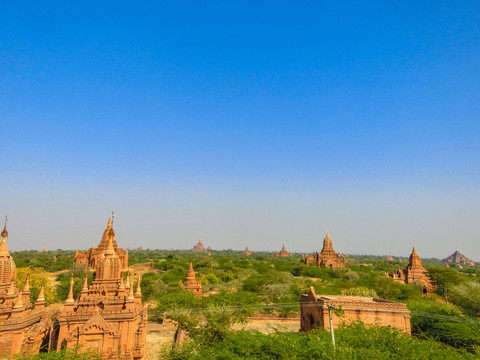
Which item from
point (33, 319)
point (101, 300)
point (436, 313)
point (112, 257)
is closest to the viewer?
point (33, 319)

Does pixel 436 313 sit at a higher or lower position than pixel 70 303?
lower

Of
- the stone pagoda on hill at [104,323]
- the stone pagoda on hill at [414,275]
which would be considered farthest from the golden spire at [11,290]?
the stone pagoda on hill at [414,275]

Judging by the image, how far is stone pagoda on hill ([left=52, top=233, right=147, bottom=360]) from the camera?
17547 mm

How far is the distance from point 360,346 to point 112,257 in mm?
16238

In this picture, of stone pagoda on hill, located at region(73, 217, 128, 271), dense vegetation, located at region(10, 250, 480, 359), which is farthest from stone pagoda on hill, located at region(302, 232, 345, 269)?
stone pagoda on hill, located at region(73, 217, 128, 271)

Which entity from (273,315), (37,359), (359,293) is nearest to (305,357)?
(37,359)

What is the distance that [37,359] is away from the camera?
13.8 meters

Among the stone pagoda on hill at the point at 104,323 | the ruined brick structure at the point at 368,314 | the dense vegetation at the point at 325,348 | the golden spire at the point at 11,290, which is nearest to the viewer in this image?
the dense vegetation at the point at 325,348

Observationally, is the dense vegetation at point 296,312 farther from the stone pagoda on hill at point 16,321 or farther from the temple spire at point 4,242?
the temple spire at point 4,242

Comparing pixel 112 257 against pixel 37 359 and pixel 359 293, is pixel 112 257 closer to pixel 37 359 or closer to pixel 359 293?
pixel 37 359

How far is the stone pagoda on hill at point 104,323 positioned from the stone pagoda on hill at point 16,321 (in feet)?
3.42

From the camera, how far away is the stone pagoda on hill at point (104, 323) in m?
17.5

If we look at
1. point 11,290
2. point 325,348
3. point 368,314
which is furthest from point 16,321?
point 368,314

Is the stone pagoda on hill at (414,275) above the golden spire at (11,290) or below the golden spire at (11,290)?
below
